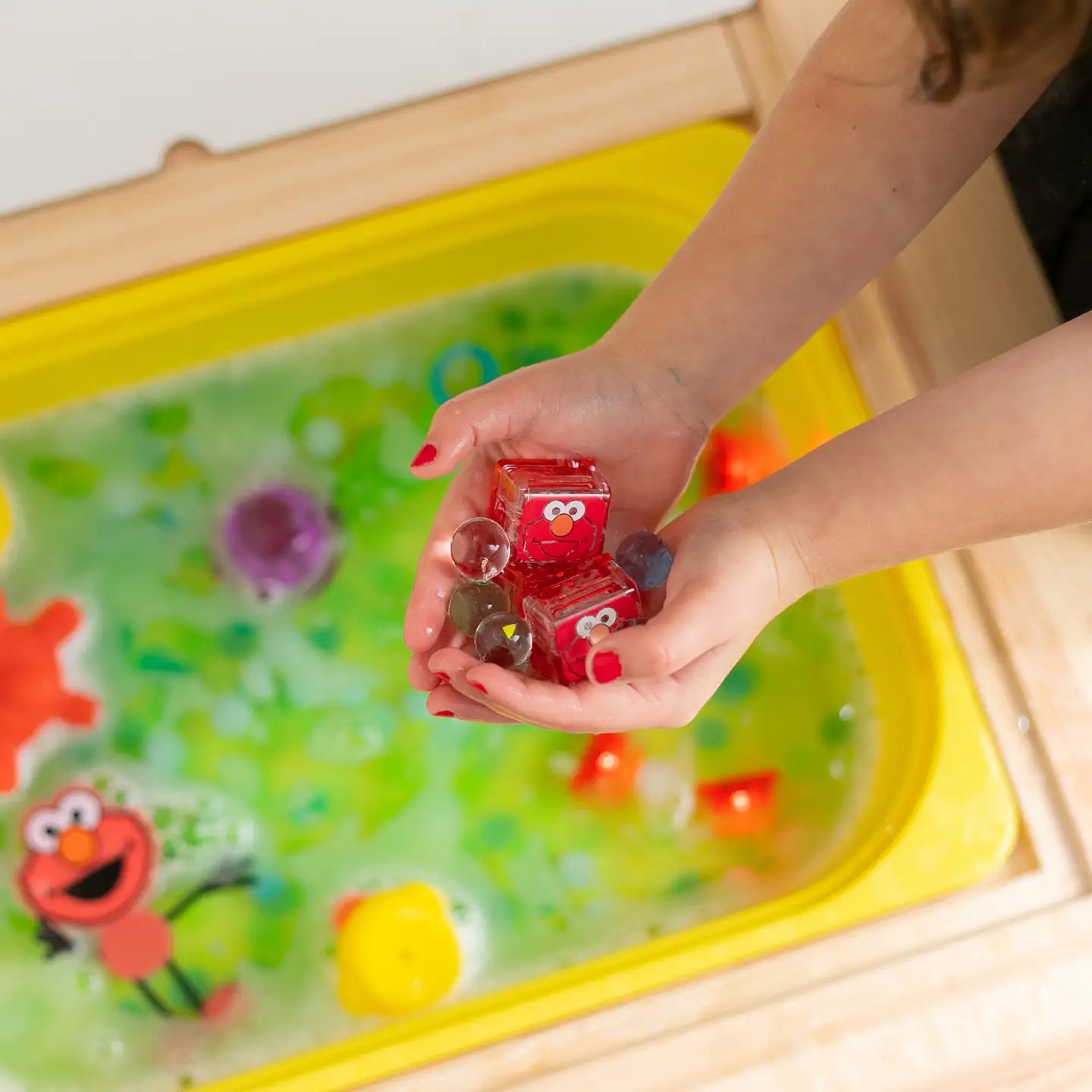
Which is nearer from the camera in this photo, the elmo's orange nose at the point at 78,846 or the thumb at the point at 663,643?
the thumb at the point at 663,643

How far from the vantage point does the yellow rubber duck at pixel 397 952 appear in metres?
1.00

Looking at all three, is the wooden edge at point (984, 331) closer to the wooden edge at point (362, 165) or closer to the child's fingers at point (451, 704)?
the wooden edge at point (362, 165)

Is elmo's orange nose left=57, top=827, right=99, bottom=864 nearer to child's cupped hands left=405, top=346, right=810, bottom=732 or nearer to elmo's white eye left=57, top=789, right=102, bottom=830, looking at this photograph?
elmo's white eye left=57, top=789, right=102, bottom=830

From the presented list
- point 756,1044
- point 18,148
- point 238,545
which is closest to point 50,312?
point 18,148

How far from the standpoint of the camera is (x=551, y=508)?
75cm

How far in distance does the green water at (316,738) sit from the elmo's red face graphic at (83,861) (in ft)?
0.06

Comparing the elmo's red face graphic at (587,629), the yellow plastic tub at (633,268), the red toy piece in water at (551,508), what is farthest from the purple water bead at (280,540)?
the elmo's red face graphic at (587,629)

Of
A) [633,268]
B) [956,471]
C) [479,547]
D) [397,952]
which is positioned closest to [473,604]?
[479,547]

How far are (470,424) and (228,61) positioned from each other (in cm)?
56

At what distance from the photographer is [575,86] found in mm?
1036

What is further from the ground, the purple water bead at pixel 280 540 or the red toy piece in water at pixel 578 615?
the purple water bead at pixel 280 540

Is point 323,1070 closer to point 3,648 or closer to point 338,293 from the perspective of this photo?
point 3,648

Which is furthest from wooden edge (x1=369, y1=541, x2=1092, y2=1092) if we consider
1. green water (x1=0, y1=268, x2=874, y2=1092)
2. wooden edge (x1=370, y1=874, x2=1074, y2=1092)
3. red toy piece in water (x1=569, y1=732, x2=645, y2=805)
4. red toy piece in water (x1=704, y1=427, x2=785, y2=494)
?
red toy piece in water (x1=704, y1=427, x2=785, y2=494)

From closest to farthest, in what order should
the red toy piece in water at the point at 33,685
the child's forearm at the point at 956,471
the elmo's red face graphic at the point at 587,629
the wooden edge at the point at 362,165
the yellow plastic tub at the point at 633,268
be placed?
the child's forearm at the point at 956,471 → the elmo's red face graphic at the point at 587,629 → the yellow plastic tub at the point at 633,268 → the wooden edge at the point at 362,165 → the red toy piece in water at the point at 33,685
